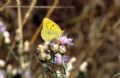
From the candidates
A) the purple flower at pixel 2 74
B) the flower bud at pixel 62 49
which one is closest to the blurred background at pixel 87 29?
the purple flower at pixel 2 74

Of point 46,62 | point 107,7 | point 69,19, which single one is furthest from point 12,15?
point 46,62

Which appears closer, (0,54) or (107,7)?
(0,54)

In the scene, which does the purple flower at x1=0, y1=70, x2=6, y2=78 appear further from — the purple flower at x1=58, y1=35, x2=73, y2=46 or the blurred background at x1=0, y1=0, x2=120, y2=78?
the purple flower at x1=58, y1=35, x2=73, y2=46

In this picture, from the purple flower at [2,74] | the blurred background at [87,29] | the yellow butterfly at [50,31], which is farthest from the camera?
the blurred background at [87,29]

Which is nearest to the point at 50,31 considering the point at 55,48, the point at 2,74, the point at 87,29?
the point at 55,48

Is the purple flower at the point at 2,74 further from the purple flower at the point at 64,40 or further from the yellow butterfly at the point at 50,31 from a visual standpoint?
the yellow butterfly at the point at 50,31

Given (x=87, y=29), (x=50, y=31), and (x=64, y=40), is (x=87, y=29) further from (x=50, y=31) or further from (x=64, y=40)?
(x=50, y=31)

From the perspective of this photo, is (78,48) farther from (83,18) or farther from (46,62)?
(46,62)

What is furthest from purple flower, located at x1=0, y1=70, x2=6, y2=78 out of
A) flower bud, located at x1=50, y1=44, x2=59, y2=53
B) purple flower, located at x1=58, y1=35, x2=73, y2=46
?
flower bud, located at x1=50, y1=44, x2=59, y2=53
